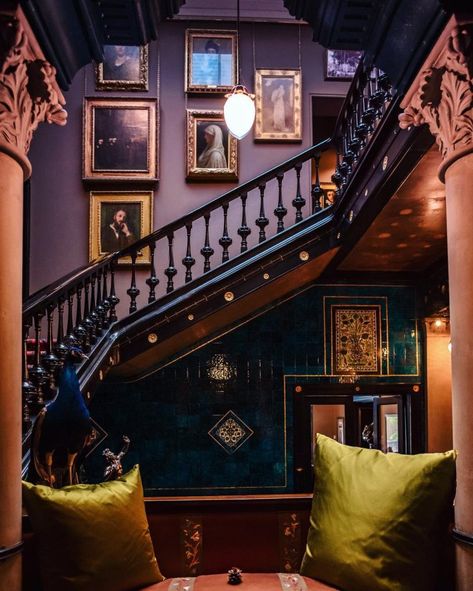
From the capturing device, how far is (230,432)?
7.77m

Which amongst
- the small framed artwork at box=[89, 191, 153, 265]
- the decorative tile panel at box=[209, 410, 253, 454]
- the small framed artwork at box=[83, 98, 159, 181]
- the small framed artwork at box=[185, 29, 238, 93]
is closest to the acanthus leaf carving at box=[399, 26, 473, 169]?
the decorative tile panel at box=[209, 410, 253, 454]

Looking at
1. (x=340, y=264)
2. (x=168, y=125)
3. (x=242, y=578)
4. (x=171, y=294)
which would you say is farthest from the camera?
(x=168, y=125)

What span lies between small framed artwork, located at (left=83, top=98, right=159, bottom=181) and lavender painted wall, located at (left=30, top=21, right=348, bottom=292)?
0.40 ft

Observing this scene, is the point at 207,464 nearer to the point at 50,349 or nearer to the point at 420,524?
the point at 50,349

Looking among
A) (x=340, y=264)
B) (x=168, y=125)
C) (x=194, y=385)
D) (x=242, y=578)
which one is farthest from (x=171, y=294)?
(x=242, y=578)

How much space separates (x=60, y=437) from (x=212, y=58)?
22.8 feet

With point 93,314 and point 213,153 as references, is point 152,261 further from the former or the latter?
point 213,153

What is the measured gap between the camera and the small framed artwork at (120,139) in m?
8.56

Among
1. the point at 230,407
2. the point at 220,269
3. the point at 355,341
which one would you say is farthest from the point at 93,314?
the point at 355,341

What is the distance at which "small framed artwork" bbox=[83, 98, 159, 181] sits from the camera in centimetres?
856

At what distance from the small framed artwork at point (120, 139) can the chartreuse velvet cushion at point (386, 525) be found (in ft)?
21.0

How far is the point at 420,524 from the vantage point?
2.67m

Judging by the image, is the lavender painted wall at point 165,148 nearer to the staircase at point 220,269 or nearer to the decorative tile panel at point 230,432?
the staircase at point 220,269

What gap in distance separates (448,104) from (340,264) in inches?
179
